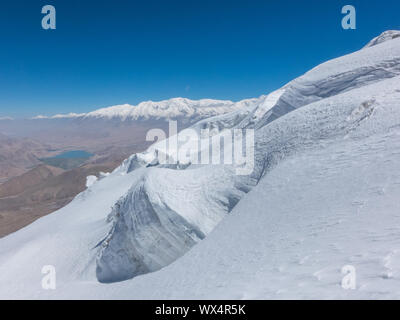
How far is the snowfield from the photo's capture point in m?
5.73

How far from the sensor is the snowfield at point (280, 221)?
18.8 feet

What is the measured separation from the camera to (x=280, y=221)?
28.0 feet

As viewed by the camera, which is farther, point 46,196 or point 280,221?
point 46,196

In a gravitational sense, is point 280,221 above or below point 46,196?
above

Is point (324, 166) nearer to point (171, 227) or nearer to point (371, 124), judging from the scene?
point (371, 124)

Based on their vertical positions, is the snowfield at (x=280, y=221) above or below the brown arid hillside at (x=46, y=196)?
above

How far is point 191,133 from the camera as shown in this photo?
46.8 m

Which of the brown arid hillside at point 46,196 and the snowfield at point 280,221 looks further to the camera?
the brown arid hillside at point 46,196

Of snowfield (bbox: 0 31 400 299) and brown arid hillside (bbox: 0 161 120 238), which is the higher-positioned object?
snowfield (bbox: 0 31 400 299)

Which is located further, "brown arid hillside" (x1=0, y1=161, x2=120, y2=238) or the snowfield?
"brown arid hillside" (x1=0, y1=161, x2=120, y2=238)

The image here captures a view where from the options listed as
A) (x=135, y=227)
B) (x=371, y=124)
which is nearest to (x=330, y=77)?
(x=371, y=124)
